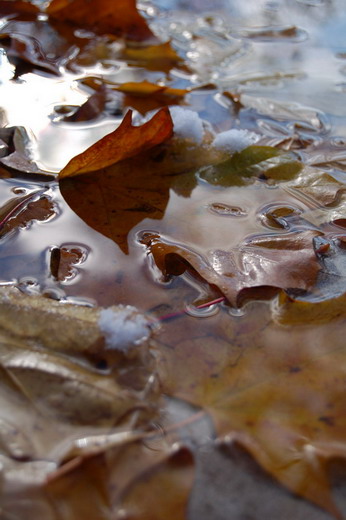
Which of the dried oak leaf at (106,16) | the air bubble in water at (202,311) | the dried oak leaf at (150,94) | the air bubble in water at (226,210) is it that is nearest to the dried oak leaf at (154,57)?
the dried oak leaf at (106,16)

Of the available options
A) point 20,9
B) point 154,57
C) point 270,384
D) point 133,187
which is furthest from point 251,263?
point 20,9

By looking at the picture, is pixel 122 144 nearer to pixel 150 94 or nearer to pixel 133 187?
pixel 133 187

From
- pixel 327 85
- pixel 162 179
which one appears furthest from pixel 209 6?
pixel 162 179

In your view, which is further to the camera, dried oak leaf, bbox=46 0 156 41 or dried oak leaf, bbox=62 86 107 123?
dried oak leaf, bbox=46 0 156 41

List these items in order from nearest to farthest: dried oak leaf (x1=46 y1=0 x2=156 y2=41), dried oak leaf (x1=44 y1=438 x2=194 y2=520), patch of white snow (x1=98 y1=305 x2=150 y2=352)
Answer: dried oak leaf (x1=44 y1=438 x2=194 y2=520), patch of white snow (x1=98 y1=305 x2=150 y2=352), dried oak leaf (x1=46 y1=0 x2=156 y2=41)

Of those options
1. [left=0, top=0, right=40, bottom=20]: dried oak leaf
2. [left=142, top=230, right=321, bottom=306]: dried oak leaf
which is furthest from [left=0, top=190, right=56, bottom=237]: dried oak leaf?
[left=0, top=0, right=40, bottom=20]: dried oak leaf

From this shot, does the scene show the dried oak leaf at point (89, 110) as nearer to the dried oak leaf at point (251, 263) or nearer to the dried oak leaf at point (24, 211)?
the dried oak leaf at point (24, 211)

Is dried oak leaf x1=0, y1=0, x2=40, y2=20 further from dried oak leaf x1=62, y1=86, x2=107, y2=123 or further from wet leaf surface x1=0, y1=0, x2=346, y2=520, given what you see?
dried oak leaf x1=62, y1=86, x2=107, y2=123
